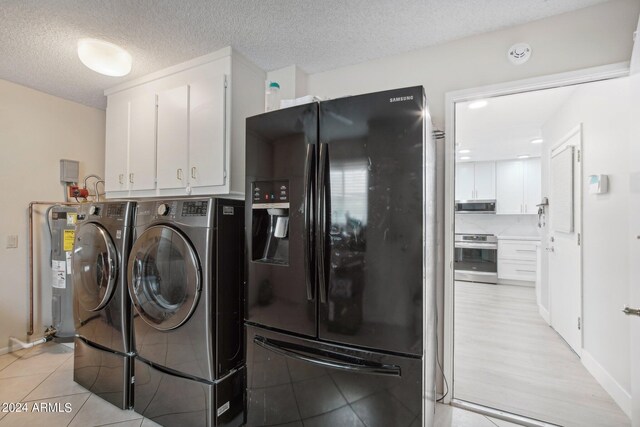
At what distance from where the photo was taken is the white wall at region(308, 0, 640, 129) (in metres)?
1.63

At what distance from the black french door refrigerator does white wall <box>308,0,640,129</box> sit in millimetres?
916

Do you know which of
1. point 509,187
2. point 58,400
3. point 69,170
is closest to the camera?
point 58,400

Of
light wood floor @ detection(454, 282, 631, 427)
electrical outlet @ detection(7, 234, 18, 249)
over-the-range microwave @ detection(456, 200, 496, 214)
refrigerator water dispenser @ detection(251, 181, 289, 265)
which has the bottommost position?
light wood floor @ detection(454, 282, 631, 427)

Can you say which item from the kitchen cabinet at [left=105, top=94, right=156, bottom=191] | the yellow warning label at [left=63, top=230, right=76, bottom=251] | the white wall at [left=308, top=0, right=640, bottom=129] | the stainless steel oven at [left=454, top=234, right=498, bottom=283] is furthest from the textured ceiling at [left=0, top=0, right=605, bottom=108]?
the stainless steel oven at [left=454, top=234, right=498, bottom=283]

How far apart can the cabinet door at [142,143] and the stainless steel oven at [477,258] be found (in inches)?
202

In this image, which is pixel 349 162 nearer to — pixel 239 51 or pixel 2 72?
pixel 239 51

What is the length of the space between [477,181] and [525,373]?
443 cm

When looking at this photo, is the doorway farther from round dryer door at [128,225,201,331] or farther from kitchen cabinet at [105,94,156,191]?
kitchen cabinet at [105,94,156,191]

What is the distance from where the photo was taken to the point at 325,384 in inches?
53.7

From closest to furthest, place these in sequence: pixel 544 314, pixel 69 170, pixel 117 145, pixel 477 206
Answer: pixel 117 145, pixel 69 170, pixel 544 314, pixel 477 206

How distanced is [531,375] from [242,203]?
2731 mm

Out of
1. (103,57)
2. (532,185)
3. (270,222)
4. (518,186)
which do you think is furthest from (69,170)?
(532,185)

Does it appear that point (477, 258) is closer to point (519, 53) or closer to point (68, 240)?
point (519, 53)

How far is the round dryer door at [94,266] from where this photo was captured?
6.52 feet
